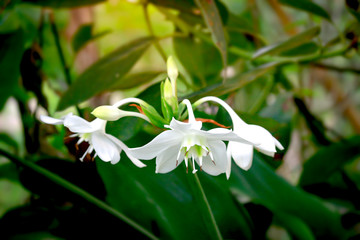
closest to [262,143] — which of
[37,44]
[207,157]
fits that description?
[207,157]

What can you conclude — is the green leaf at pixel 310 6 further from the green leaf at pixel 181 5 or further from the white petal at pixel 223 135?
the white petal at pixel 223 135

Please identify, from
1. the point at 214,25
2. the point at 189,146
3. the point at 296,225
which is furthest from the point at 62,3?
the point at 296,225

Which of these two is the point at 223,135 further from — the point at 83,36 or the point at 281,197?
the point at 83,36

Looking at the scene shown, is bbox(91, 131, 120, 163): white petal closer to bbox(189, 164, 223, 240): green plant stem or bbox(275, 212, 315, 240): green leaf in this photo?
bbox(189, 164, 223, 240): green plant stem

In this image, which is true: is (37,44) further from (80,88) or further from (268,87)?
(268,87)

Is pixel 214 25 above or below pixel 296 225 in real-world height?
above
